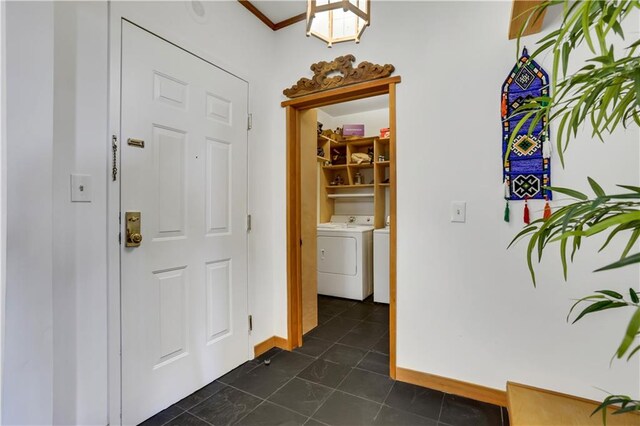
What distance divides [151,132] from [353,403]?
183 cm

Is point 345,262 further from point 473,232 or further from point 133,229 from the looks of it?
point 133,229

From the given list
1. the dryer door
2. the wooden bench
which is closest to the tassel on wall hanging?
the wooden bench

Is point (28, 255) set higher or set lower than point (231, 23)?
lower

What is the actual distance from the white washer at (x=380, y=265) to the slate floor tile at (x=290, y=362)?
1.37 metres

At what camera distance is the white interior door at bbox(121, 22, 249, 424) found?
4.82ft

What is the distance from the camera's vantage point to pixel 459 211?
173 cm

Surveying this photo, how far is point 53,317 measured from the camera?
1214mm

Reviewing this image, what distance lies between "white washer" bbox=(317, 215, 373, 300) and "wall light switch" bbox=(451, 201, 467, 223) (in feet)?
5.54

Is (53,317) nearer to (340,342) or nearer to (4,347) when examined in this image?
(4,347)

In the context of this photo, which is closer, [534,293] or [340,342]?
[534,293]

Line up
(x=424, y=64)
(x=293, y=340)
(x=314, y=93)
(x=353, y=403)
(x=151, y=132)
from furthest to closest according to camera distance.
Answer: (x=293, y=340) → (x=314, y=93) → (x=424, y=64) → (x=353, y=403) → (x=151, y=132)

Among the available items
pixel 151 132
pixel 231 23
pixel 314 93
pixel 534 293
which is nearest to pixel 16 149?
pixel 151 132

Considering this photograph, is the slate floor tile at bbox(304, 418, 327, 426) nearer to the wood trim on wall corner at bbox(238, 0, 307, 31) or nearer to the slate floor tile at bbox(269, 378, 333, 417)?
the slate floor tile at bbox(269, 378, 333, 417)

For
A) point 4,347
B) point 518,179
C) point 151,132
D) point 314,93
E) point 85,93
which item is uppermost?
point 314,93
